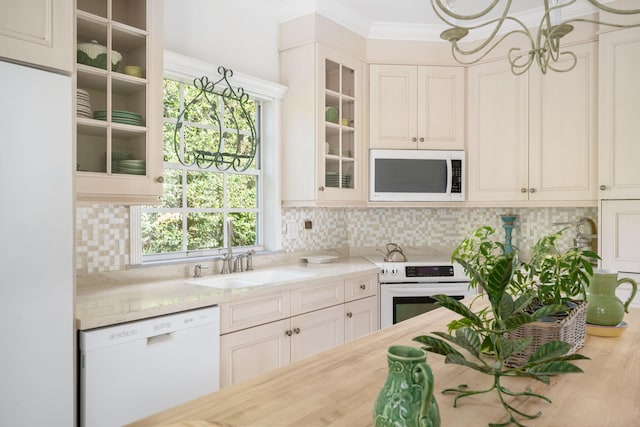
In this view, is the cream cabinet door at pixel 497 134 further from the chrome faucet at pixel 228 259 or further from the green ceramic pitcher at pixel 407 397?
the green ceramic pitcher at pixel 407 397

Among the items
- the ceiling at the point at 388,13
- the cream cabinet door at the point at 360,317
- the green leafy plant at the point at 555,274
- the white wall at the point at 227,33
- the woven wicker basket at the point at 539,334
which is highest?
the ceiling at the point at 388,13

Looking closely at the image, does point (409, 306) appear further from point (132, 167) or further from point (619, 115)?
point (132, 167)

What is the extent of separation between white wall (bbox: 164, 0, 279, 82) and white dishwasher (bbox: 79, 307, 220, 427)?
5.63ft

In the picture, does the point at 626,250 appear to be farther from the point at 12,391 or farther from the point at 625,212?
the point at 12,391

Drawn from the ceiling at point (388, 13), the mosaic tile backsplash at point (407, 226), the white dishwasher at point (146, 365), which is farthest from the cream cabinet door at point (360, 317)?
the ceiling at point (388, 13)

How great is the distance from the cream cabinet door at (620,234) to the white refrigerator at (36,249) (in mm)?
3182

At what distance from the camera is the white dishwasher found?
1.70 m

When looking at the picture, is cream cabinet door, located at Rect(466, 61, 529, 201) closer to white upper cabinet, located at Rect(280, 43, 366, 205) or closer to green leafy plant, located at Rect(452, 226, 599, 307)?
white upper cabinet, located at Rect(280, 43, 366, 205)

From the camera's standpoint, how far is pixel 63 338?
161 centimetres

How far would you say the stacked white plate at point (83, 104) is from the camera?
2.03 m

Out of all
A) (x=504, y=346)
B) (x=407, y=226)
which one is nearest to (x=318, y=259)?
(x=407, y=226)

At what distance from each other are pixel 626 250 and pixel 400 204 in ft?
5.20

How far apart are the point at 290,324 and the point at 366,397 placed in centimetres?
164

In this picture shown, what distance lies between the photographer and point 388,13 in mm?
3461
